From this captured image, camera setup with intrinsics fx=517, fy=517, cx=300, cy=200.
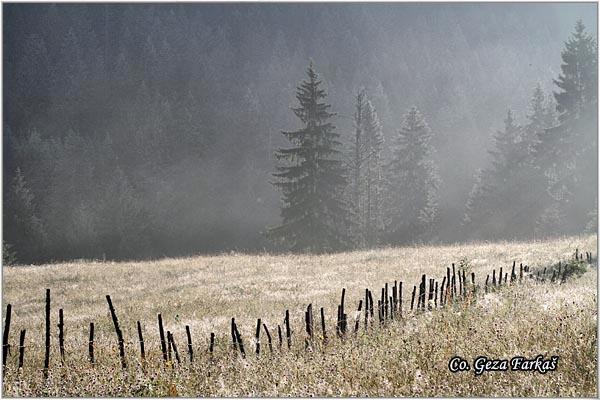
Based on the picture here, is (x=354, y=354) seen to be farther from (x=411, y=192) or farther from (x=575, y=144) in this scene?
(x=411, y=192)

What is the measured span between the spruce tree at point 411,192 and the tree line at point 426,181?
0.30 ft

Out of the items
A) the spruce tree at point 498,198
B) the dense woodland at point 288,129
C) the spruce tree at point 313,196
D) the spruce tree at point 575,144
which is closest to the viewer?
the spruce tree at point 575,144

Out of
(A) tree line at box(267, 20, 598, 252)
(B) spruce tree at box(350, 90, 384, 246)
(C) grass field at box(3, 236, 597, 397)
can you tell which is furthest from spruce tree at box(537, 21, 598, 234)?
(C) grass field at box(3, 236, 597, 397)

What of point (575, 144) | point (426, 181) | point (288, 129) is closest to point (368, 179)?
point (426, 181)

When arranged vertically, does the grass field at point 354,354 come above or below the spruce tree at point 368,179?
below

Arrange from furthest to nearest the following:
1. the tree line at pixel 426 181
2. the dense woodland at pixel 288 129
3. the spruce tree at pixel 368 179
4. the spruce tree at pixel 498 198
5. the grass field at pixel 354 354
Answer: the spruce tree at pixel 368 179 < the spruce tree at pixel 498 198 < the dense woodland at pixel 288 129 < the tree line at pixel 426 181 < the grass field at pixel 354 354

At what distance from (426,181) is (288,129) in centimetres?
4260

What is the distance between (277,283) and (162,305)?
3.98m

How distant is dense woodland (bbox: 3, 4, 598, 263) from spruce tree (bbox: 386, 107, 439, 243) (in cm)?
15

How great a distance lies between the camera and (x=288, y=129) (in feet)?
284

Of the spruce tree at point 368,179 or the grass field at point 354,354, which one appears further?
the spruce tree at point 368,179

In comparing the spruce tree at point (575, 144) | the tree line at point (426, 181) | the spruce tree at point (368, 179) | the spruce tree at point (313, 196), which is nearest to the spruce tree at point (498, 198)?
the tree line at point (426, 181)

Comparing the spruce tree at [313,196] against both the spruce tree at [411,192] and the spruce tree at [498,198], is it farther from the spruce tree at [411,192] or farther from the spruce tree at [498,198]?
the spruce tree at [411,192]

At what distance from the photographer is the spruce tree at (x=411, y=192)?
45.5m
